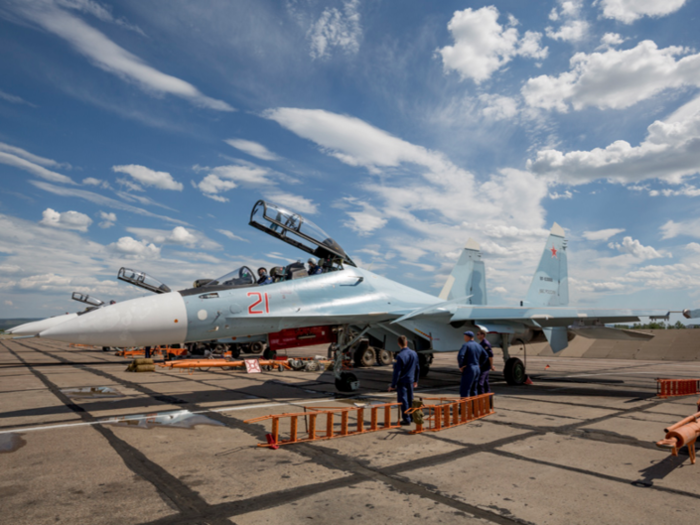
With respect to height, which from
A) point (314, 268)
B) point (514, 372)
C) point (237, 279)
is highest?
point (314, 268)

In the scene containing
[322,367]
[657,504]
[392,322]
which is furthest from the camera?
[322,367]

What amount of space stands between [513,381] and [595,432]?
19.1ft

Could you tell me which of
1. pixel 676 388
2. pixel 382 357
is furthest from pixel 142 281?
pixel 676 388

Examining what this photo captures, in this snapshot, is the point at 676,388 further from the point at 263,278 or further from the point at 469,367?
the point at 263,278

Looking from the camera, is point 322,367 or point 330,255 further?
point 322,367

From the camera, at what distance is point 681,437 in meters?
4.18

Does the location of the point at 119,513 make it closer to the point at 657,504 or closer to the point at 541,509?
the point at 541,509

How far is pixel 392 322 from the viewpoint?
9711mm

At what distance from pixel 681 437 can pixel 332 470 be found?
3601mm

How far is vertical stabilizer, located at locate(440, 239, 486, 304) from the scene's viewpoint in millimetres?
Result: 17500

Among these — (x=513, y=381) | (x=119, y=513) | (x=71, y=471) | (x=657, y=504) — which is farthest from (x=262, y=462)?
(x=513, y=381)

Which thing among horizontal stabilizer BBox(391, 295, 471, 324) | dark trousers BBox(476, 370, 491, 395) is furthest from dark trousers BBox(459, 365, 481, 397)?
horizontal stabilizer BBox(391, 295, 471, 324)

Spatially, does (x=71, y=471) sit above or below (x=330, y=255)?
below

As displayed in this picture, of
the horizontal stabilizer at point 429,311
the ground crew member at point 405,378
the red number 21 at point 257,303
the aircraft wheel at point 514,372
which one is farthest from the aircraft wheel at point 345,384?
the aircraft wheel at point 514,372
